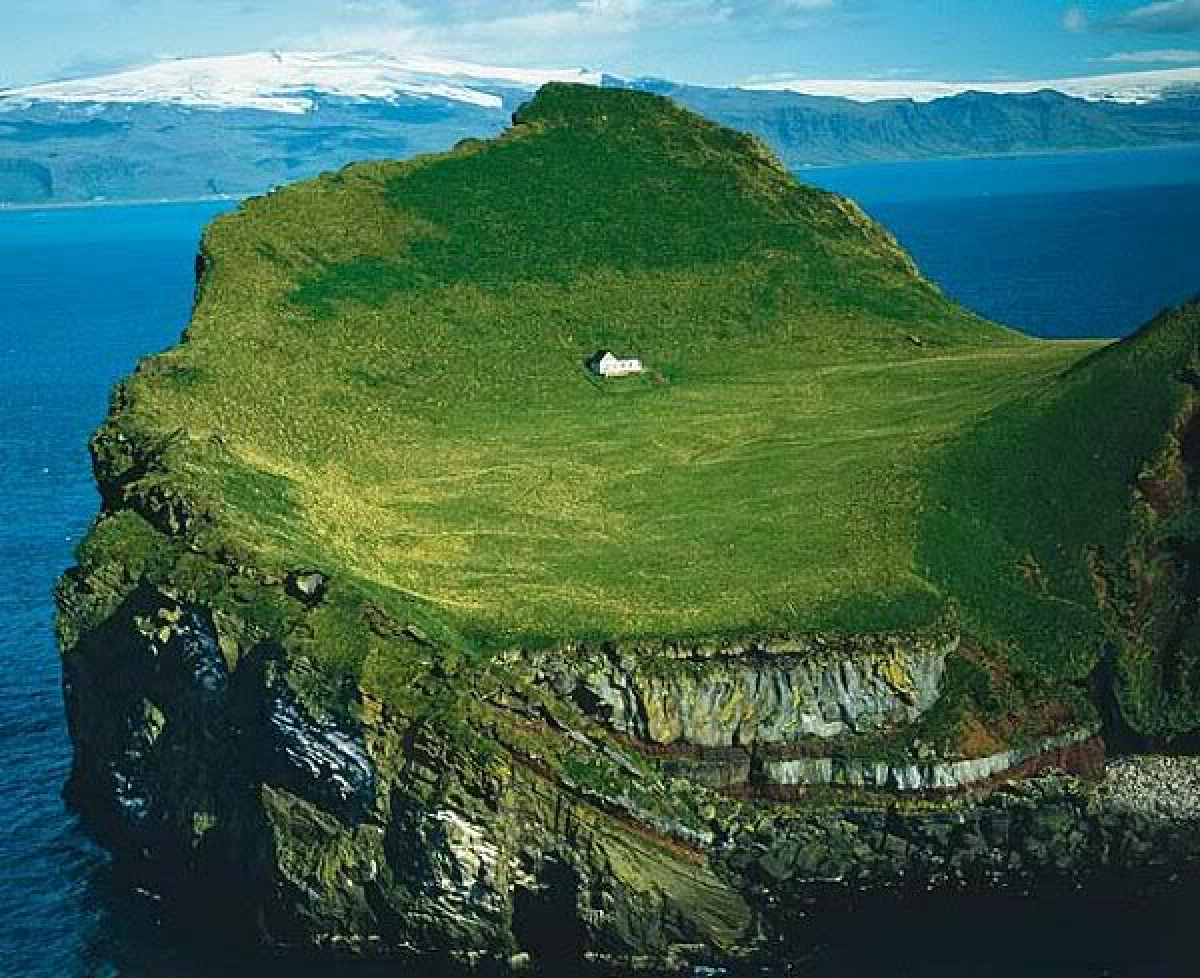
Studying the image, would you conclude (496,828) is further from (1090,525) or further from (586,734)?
(1090,525)

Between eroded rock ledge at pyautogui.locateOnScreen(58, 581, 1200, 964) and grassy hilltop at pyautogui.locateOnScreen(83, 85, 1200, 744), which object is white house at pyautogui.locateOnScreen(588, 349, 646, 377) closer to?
grassy hilltop at pyautogui.locateOnScreen(83, 85, 1200, 744)

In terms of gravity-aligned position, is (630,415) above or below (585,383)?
below

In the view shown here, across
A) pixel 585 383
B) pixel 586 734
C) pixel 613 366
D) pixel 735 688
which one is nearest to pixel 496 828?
pixel 586 734

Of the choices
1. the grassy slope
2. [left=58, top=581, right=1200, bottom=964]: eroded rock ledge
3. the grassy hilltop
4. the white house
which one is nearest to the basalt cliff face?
[left=58, top=581, right=1200, bottom=964]: eroded rock ledge

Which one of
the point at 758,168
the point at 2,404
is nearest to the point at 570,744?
the point at 758,168

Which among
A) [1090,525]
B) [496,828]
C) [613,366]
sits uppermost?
[613,366]

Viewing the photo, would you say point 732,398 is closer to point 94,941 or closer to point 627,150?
point 627,150
